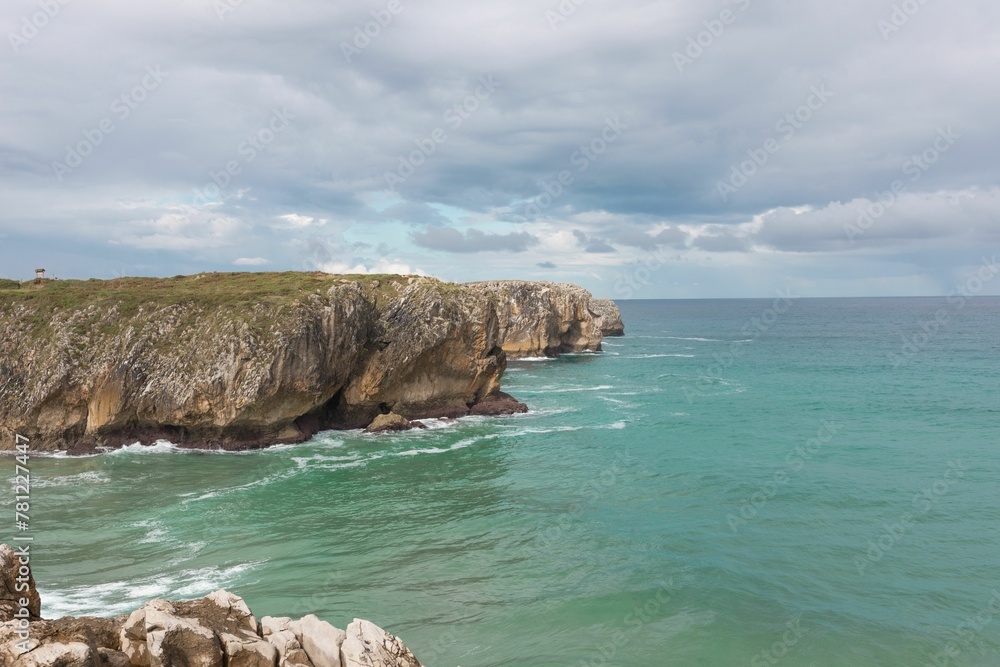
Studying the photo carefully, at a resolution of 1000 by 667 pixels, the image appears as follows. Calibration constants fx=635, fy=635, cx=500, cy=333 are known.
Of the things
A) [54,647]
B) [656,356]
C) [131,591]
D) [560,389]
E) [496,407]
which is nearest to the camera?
[54,647]

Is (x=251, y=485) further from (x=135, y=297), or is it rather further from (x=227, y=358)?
(x=135, y=297)

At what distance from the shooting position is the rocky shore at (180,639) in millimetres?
10070

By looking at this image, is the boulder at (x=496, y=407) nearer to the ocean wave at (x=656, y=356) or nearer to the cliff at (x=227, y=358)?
the cliff at (x=227, y=358)

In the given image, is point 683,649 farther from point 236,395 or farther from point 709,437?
point 236,395

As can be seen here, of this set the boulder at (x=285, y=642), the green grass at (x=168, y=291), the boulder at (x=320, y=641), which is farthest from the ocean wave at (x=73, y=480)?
the boulder at (x=320, y=641)

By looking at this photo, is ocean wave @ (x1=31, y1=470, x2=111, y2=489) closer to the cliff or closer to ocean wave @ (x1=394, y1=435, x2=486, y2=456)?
the cliff

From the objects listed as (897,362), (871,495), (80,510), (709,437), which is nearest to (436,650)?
(80,510)

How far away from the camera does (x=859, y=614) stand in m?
21.0

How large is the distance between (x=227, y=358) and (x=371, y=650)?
35.2 meters

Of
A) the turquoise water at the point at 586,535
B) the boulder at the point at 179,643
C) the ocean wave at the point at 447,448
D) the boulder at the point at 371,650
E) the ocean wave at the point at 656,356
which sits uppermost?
the boulder at the point at 179,643

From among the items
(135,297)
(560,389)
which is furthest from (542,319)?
(135,297)

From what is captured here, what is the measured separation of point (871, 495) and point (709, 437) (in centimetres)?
1449

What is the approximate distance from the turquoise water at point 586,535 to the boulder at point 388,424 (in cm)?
162

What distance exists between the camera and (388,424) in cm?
4966
